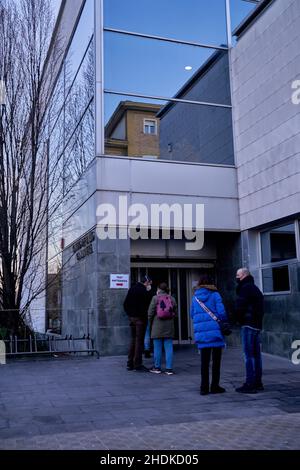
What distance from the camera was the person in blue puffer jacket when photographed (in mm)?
7004

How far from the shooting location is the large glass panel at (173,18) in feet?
42.1

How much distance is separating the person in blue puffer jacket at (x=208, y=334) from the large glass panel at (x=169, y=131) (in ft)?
19.0

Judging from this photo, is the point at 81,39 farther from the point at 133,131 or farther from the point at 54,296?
the point at 54,296

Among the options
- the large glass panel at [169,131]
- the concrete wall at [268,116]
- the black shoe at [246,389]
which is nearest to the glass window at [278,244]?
the concrete wall at [268,116]

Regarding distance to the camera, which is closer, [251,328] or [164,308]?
[251,328]

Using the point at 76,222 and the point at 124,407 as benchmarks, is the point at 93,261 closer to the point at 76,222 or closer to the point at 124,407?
the point at 76,222

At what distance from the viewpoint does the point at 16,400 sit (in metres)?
6.69

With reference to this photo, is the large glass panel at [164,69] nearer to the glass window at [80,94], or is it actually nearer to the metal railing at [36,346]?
the glass window at [80,94]

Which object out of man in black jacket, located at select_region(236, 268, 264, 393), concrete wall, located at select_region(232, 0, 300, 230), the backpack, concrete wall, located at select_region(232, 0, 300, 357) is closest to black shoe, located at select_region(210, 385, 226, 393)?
man in black jacket, located at select_region(236, 268, 264, 393)

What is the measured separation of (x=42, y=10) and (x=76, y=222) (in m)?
6.26

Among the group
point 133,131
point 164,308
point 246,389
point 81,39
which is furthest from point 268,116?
point 246,389

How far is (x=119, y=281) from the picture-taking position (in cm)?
1153

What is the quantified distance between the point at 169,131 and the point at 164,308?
218 inches
